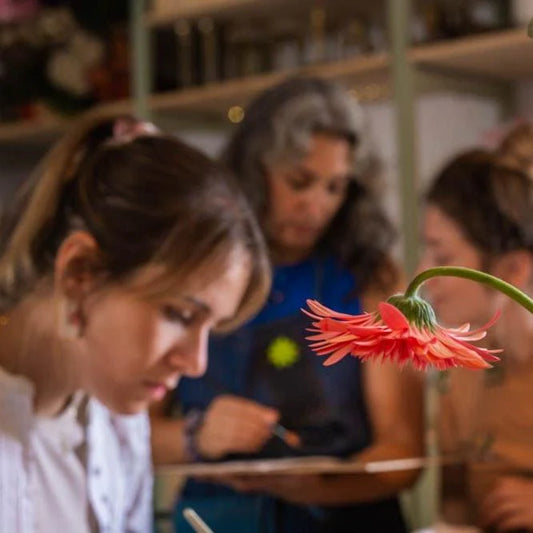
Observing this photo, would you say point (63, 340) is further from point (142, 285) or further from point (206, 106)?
point (206, 106)

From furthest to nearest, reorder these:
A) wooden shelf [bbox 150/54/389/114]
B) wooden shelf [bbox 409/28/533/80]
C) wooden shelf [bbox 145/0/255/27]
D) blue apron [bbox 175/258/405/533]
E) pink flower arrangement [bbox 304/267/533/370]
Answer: wooden shelf [bbox 145/0/255/27] < wooden shelf [bbox 150/54/389/114] < wooden shelf [bbox 409/28/533/80] < blue apron [bbox 175/258/405/533] < pink flower arrangement [bbox 304/267/533/370]

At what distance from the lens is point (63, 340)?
66 centimetres

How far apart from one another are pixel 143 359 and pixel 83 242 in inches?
3.1

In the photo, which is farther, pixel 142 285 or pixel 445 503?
pixel 445 503

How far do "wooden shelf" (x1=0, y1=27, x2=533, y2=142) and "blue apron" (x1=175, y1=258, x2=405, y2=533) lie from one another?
340 mm

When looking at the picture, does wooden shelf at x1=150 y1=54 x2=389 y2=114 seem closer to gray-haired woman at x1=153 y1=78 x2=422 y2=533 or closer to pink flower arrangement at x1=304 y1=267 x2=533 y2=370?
gray-haired woman at x1=153 y1=78 x2=422 y2=533

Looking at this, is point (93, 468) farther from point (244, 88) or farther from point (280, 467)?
point (244, 88)

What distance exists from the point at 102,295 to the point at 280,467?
27 cm

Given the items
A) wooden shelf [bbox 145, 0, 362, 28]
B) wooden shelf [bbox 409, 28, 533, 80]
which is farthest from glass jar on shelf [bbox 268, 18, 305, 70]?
wooden shelf [bbox 409, 28, 533, 80]

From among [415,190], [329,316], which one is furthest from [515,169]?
[329,316]

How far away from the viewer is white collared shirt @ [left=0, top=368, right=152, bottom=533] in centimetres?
61

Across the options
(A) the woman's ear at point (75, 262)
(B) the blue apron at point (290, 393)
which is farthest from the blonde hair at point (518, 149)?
(A) the woman's ear at point (75, 262)

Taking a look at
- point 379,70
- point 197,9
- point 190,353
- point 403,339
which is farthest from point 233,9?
point 403,339

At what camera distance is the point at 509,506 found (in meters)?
0.93
